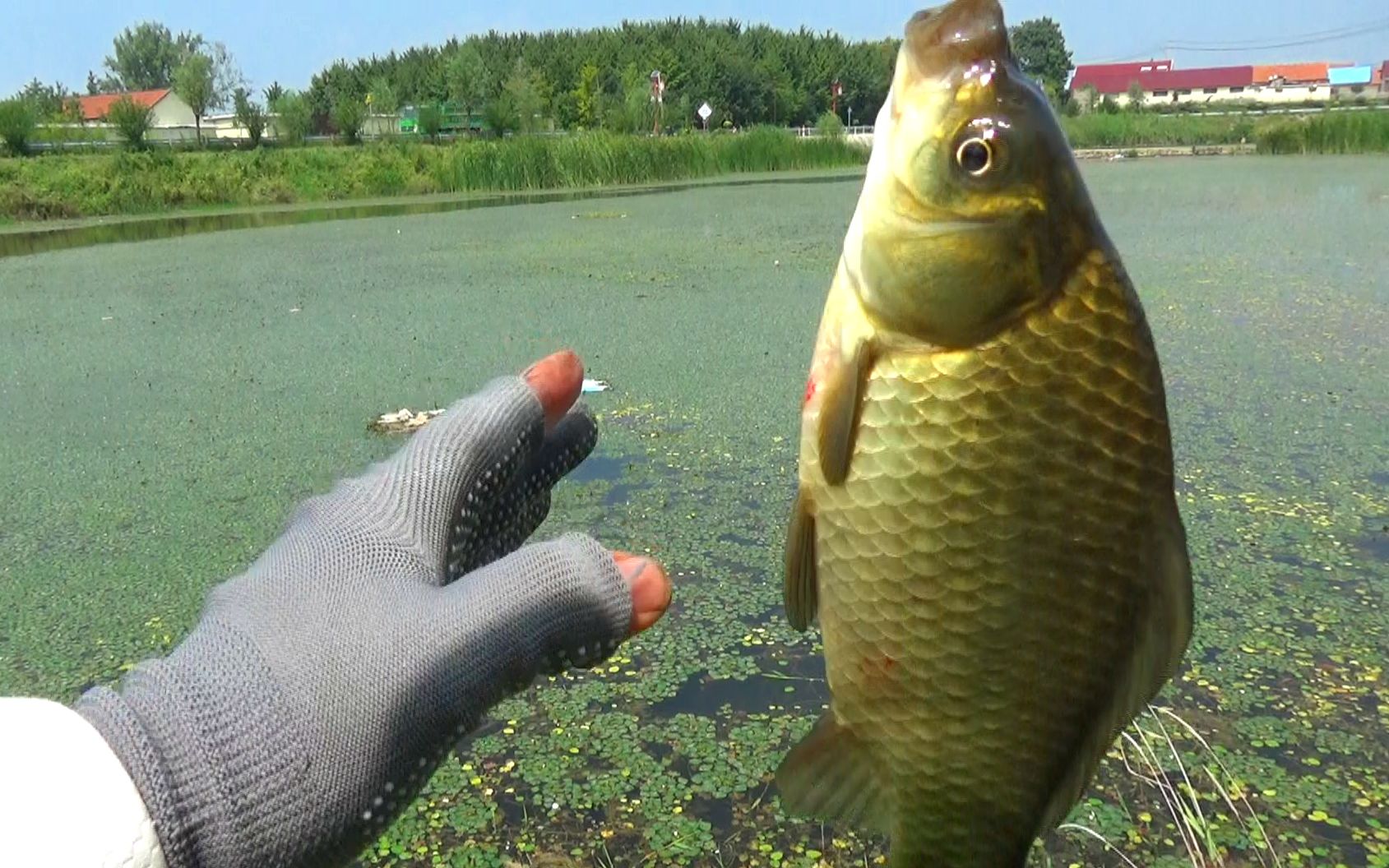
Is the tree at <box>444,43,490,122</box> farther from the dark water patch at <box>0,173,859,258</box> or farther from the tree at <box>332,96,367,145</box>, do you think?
the dark water patch at <box>0,173,859,258</box>

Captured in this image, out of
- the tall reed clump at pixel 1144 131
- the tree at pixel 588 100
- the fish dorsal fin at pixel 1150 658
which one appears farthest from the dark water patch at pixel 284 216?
the tree at pixel 588 100

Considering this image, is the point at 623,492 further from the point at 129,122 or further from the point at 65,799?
the point at 129,122

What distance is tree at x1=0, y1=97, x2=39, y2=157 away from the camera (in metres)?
20.8

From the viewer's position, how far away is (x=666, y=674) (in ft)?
7.64

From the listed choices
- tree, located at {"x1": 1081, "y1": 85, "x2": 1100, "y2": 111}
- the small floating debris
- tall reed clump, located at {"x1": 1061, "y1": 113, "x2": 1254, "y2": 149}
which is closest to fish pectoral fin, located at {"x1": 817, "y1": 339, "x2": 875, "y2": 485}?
the small floating debris

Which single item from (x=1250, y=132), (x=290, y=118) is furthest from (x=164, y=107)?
(x=1250, y=132)

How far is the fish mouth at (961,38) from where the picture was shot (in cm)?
89

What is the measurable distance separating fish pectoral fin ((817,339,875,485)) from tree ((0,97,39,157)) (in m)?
24.1

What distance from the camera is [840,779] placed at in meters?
0.98

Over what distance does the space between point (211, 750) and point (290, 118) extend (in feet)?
93.3

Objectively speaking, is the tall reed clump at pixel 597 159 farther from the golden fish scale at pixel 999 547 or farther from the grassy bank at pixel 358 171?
the golden fish scale at pixel 999 547

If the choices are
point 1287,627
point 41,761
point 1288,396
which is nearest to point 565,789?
point 41,761

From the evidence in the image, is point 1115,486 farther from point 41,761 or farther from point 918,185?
point 41,761

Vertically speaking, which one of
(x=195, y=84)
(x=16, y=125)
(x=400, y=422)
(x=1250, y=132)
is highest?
(x=195, y=84)
